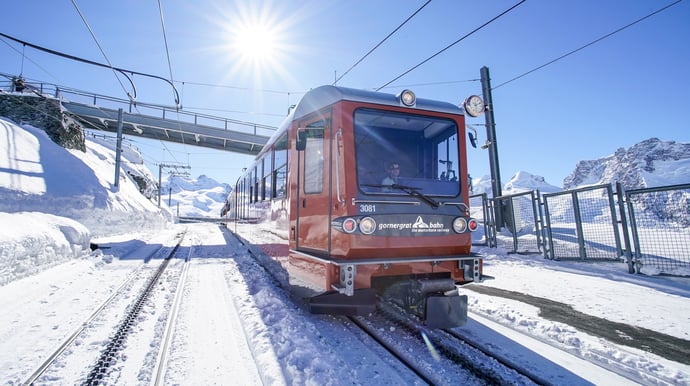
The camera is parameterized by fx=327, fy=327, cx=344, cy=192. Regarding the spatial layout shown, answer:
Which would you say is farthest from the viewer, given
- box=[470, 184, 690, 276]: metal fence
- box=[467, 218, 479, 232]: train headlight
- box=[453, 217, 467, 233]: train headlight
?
box=[470, 184, 690, 276]: metal fence

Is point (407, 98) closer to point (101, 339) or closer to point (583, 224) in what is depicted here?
point (101, 339)

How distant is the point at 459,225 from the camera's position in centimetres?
405

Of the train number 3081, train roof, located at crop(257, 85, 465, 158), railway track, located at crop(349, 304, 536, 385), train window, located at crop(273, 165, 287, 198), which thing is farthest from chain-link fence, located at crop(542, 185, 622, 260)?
train window, located at crop(273, 165, 287, 198)

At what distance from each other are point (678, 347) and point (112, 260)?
11242mm

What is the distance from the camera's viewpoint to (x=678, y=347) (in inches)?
137

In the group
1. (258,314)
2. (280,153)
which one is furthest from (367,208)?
(280,153)

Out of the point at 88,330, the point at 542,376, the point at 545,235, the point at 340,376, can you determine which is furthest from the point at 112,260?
the point at 545,235

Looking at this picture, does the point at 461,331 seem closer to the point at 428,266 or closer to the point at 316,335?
the point at 428,266

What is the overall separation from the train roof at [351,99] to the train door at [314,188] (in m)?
0.19

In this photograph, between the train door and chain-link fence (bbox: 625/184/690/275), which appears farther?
chain-link fence (bbox: 625/184/690/275)

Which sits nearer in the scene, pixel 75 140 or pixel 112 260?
pixel 112 260

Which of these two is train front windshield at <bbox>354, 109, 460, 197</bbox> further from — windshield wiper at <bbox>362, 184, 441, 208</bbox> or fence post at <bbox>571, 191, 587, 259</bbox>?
fence post at <bbox>571, 191, 587, 259</bbox>

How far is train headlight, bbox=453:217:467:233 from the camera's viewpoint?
404 cm

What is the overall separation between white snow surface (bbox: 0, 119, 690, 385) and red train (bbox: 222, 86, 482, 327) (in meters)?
0.67
